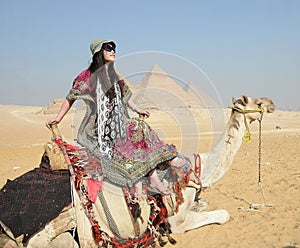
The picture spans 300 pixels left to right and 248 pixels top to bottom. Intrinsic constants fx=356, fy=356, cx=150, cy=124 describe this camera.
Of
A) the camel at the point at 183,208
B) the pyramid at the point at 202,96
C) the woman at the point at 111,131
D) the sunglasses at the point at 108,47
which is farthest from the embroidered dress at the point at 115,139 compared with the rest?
the pyramid at the point at 202,96

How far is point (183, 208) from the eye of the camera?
15.7 ft

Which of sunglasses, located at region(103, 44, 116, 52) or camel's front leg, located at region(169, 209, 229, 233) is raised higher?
sunglasses, located at region(103, 44, 116, 52)

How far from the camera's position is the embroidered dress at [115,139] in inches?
153

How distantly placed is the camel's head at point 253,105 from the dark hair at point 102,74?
6.72 feet

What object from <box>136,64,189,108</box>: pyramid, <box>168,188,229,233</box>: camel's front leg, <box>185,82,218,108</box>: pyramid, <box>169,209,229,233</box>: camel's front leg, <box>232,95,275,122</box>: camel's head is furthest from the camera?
<box>232,95,275,122</box>: camel's head

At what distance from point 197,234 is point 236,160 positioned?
638 cm

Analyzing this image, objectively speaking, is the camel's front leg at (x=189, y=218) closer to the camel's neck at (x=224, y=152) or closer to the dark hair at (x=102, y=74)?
the camel's neck at (x=224, y=152)

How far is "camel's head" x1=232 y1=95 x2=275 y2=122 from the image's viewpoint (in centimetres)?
519

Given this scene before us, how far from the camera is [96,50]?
12.8 feet

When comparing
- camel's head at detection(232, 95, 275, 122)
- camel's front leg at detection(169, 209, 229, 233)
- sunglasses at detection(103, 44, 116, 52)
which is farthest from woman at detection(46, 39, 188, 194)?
camel's head at detection(232, 95, 275, 122)

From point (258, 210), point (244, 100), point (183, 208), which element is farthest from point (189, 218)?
point (244, 100)

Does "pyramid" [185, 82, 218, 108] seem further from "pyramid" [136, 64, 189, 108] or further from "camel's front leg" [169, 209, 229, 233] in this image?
"camel's front leg" [169, 209, 229, 233]

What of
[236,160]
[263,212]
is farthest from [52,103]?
[263,212]

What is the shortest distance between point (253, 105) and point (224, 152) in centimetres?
83
